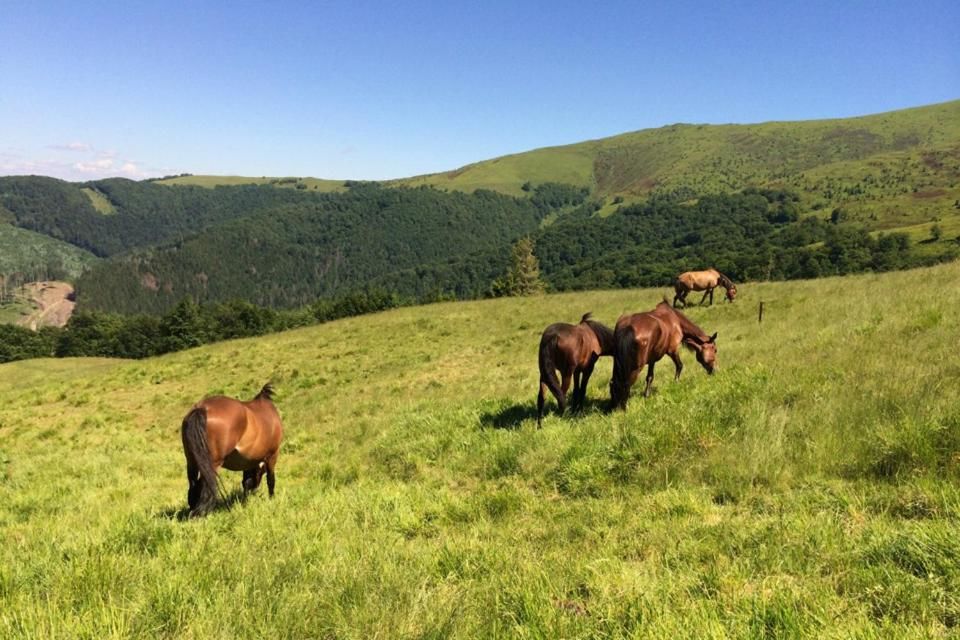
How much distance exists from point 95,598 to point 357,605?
1.85 m

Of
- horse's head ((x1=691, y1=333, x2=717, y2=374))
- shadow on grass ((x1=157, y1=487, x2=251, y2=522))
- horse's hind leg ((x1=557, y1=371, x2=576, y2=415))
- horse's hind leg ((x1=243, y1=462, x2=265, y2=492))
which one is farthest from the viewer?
horse's head ((x1=691, y1=333, x2=717, y2=374))

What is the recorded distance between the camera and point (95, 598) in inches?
138

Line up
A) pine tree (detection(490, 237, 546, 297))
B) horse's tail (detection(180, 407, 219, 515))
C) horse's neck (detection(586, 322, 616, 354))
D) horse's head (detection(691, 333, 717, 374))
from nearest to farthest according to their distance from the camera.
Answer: horse's tail (detection(180, 407, 219, 515)) → horse's neck (detection(586, 322, 616, 354)) → horse's head (detection(691, 333, 717, 374)) → pine tree (detection(490, 237, 546, 297))

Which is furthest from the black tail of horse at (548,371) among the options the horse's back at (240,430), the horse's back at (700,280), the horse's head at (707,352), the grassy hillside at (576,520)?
the horse's back at (700,280)

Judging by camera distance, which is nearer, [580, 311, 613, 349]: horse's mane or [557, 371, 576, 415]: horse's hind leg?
[557, 371, 576, 415]: horse's hind leg

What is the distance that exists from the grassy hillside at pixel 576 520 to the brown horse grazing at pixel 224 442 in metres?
0.56

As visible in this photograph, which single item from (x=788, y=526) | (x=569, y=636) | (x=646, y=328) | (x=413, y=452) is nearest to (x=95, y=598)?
(x=569, y=636)

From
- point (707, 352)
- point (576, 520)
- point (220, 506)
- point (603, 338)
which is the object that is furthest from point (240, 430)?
point (707, 352)

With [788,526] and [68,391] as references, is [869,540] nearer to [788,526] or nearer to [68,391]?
[788,526]

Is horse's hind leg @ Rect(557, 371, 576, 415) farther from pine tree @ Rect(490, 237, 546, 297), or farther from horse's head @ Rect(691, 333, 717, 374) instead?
pine tree @ Rect(490, 237, 546, 297)

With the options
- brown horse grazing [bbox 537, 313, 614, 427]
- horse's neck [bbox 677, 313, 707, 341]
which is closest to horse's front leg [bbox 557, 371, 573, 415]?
brown horse grazing [bbox 537, 313, 614, 427]

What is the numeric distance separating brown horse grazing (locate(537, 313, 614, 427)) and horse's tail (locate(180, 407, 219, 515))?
18.0 ft

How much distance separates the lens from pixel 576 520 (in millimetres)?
5441

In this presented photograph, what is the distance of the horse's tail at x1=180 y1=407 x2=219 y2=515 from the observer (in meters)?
6.68
